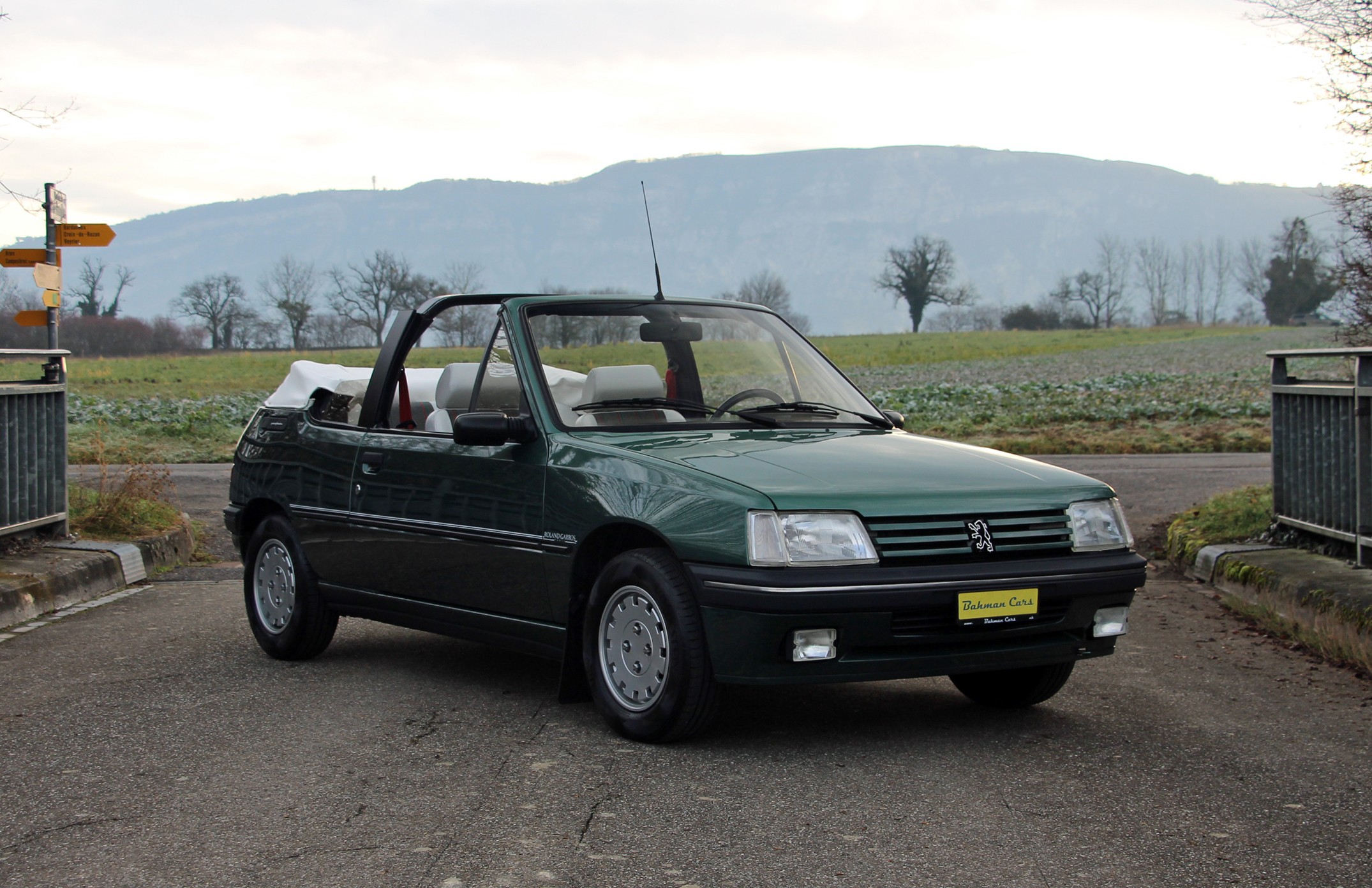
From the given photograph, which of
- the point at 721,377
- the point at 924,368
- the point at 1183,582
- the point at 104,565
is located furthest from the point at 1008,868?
the point at 924,368

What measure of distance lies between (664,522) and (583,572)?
595 millimetres

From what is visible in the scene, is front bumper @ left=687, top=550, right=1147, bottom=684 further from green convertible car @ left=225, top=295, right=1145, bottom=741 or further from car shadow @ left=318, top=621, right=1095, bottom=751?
car shadow @ left=318, top=621, right=1095, bottom=751

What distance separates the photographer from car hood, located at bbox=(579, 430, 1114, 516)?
4.83 metres

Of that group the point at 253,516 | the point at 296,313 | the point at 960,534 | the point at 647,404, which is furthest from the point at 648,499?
the point at 296,313

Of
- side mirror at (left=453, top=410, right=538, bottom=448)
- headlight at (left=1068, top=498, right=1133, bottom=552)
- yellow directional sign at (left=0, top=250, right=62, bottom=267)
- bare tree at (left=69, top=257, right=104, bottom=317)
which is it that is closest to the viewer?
headlight at (left=1068, top=498, right=1133, bottom=552)

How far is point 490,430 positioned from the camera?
5.50m

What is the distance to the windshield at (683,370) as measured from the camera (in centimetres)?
585

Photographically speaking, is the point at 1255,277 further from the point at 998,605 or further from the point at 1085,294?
the point at 998,605

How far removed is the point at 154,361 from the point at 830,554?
6994 cm

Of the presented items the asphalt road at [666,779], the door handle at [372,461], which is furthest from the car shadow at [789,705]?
the door handle at [372,461]

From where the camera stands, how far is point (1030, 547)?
504 cm

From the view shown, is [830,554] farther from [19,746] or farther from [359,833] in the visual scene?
[19,746]

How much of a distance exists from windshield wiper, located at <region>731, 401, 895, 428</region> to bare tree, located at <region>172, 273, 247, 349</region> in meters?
104

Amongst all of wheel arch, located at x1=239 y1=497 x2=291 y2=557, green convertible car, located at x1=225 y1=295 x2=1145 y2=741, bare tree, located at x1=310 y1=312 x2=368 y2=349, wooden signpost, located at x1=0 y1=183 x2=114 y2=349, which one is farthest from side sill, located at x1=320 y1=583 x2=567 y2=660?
bare tree, located at x1=310 y1=312 x2=368 y2=349
